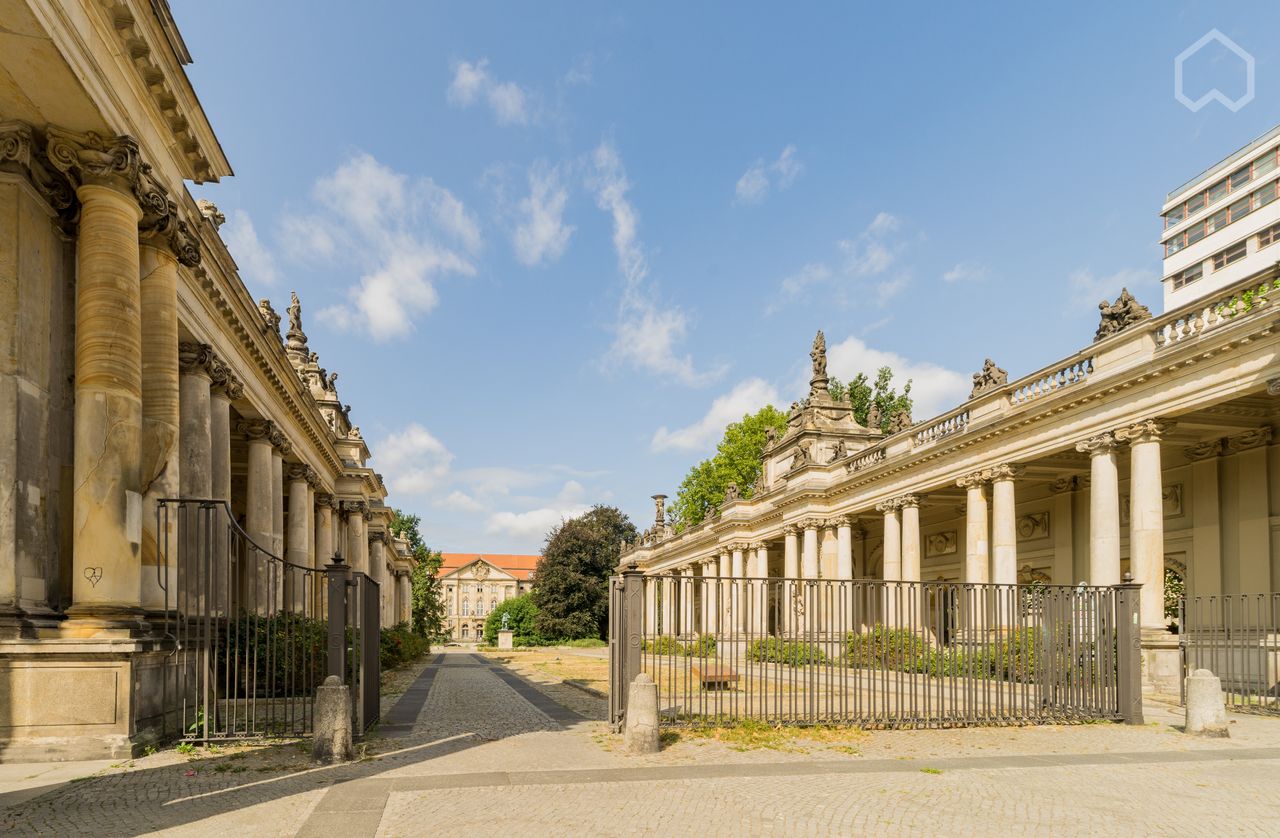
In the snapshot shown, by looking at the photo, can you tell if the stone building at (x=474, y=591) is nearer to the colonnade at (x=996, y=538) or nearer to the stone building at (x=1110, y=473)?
the colonnade at (x=996, y=538)

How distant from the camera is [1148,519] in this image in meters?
18.6

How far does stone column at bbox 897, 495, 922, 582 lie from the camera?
2950 cm

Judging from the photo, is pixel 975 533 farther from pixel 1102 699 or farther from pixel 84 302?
pixel 84 302

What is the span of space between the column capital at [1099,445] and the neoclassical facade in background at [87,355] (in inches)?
760

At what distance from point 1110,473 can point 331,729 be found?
59.9 ft

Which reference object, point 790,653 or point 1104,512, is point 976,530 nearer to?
point 1104,512

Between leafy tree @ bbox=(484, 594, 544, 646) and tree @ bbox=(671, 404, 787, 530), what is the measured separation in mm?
16383

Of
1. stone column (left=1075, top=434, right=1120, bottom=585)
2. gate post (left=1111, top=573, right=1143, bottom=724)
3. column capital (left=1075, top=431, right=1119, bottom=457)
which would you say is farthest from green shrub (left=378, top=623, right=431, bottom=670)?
column capital (left=1075, top=431, right=1119, bottom=457)

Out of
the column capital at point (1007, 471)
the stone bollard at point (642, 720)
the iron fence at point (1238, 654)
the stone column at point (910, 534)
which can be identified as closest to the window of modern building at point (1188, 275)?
the stone column at point (910, 534)

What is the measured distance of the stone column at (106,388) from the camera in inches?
367

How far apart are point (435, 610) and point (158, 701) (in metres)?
68.0

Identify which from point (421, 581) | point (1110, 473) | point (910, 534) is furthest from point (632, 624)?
point (421, 581)

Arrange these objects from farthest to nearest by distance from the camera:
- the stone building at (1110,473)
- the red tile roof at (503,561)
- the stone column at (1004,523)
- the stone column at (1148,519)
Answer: the red tile roof at (503,561) → the stone column at (1004,523) → the stone column at (1148,519) → the stone building at (1110,473)

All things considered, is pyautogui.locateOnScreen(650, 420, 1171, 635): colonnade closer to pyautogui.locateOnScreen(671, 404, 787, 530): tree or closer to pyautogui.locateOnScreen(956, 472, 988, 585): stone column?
pyautogui.locateOnScreen(956, 472, 988, 585): stone column
